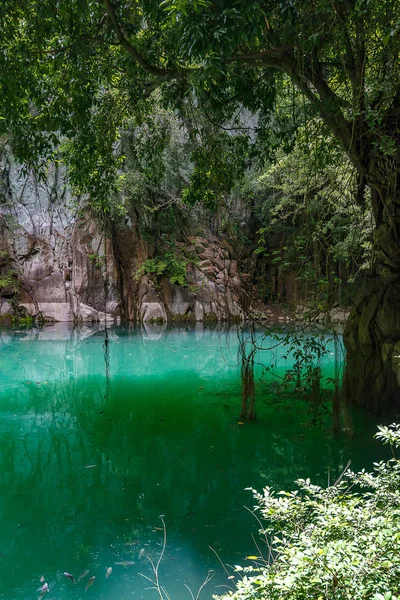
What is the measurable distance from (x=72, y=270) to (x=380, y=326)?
1415 cm

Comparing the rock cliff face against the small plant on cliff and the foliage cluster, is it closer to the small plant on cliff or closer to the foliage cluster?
the small plant on cliff

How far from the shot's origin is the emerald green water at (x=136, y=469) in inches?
118

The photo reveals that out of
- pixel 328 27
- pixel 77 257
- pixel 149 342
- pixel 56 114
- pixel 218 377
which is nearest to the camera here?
pixel 328 27

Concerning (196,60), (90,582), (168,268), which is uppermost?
(196,60)

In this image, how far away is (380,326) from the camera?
5926 mm

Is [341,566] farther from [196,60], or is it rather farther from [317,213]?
[317,213]

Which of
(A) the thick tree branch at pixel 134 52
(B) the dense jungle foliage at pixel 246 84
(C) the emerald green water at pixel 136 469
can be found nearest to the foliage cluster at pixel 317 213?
(B) the dense jungle foliage at pixel 246 84

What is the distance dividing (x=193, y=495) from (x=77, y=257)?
600 inches

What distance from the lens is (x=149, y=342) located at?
43.2 ft

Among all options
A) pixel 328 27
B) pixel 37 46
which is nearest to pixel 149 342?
pixel 37 46

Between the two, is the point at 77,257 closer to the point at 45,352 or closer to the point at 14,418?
the point at 45,352

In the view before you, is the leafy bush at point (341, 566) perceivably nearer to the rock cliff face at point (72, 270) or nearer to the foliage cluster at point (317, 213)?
the foliage cluster at point (317, 213)

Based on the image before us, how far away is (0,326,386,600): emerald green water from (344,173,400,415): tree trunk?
45 cm

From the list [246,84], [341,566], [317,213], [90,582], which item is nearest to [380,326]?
[317,213]
